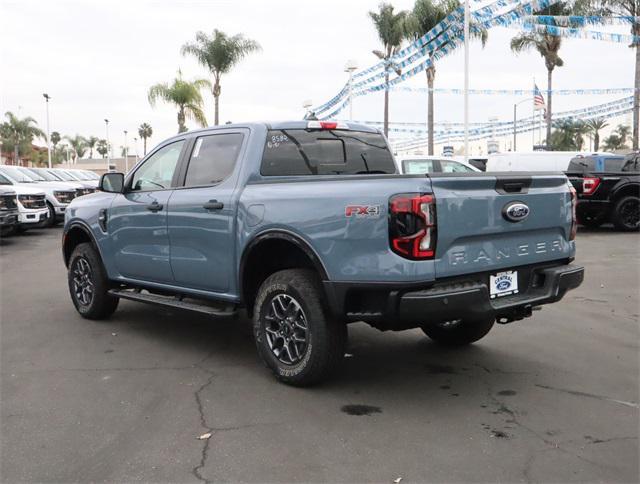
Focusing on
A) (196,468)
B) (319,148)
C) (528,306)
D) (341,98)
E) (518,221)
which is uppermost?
(341,98)

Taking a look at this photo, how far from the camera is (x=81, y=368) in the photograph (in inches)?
195

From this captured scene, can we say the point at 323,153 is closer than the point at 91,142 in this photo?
Yes

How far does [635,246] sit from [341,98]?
73.0 ft

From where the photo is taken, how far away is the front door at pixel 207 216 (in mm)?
4867

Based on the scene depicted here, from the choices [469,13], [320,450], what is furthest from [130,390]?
[469,13]

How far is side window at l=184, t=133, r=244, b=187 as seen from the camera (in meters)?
5.11

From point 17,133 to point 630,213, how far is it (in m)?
71.9

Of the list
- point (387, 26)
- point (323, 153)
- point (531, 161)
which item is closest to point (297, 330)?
point (323, 153)

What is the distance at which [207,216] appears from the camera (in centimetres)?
500

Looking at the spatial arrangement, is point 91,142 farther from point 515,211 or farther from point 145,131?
point 515,211

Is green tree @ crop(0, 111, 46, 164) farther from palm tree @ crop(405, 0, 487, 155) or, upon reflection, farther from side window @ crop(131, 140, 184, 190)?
side window @ crop(131, 140, 184, 190)

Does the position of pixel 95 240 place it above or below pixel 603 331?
above

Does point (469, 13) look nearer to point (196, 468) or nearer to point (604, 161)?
point (604, 161)

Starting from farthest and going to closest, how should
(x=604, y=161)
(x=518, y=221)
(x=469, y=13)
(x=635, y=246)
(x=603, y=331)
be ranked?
(x=469, y=13) < (x=604, y=161) < (x=635, y=246) < (x=603, y=331) < (x=518, y=221)
